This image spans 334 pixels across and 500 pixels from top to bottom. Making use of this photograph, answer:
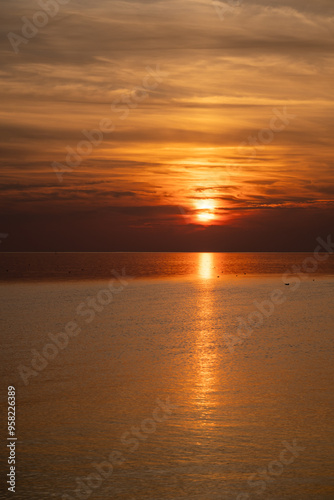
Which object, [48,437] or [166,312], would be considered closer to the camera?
[48,437]

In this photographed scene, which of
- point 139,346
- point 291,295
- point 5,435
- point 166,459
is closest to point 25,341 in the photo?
point 139,346

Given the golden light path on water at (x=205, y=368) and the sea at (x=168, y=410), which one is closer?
the sea at (x=168, y=410)

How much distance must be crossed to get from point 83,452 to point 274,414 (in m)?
9.10

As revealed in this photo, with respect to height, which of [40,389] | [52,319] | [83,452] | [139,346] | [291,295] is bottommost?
[83,452]

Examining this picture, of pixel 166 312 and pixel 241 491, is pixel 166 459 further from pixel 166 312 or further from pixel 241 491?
pixel 166 312

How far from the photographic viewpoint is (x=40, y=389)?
3045cm

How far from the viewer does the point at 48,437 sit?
22766mm

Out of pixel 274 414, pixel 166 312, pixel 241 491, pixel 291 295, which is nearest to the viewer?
pixel 241 491

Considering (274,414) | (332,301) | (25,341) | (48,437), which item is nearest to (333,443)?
(274,414)

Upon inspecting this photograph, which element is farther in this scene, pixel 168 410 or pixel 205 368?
pixel 205 368

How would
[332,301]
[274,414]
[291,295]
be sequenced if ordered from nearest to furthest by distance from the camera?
[274,414]
[332,301]
[291,295]

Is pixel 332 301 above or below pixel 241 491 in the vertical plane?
above

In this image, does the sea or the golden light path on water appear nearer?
the sea

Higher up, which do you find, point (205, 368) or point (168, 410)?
point (205, 368)
